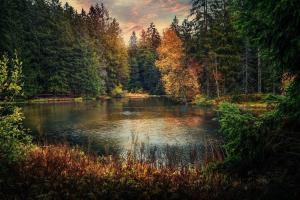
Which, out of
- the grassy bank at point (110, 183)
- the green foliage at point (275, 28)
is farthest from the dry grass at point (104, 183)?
the green foliage at point (275, 28)

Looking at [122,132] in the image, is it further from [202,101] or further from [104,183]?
[202,101]

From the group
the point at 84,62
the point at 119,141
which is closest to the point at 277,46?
the point at 119,141

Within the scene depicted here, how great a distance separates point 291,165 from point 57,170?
636cm

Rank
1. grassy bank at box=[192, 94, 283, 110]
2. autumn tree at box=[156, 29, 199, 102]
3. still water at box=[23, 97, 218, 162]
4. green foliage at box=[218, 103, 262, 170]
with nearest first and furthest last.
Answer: green foliage at box=[218, 103, 262, 170] → still water at box=[23, 97, 218, 162] → grassy bank at box=[192, 94, 283, 110] → autumn tree at box=[156, 29, 199, 102]

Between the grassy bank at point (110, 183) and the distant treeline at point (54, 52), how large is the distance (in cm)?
5005

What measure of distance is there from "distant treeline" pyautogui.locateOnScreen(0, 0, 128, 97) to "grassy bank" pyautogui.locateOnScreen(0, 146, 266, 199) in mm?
50049

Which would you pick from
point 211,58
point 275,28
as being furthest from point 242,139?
point 211,58

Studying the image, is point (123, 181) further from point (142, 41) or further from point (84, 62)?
point (142, 41)

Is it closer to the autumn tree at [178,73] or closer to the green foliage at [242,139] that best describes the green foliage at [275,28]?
the green foliage at [242,139]

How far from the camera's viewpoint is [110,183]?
28.8 feet

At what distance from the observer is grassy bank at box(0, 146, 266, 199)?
788 cm

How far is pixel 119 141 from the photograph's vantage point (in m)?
21.2

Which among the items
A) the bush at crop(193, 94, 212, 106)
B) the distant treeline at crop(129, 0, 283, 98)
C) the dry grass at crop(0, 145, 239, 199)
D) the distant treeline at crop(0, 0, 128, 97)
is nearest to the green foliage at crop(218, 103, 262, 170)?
the dry grass at crop(0, 145, 239, 199)

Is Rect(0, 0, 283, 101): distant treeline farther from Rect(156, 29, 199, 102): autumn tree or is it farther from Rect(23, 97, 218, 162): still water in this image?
Rect(23, 97, 218, 162): still water
